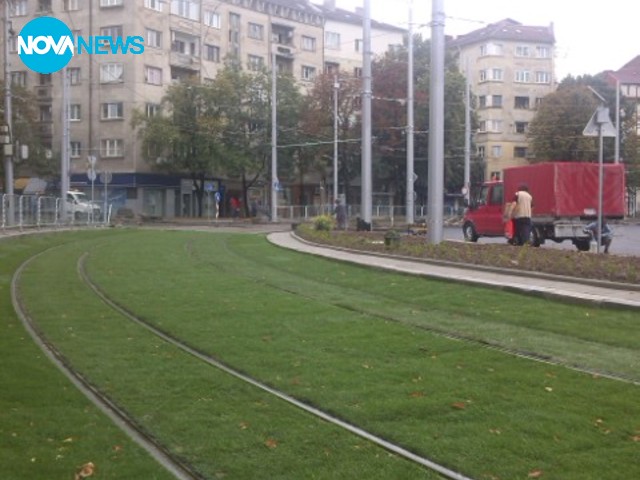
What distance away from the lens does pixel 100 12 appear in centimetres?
6138

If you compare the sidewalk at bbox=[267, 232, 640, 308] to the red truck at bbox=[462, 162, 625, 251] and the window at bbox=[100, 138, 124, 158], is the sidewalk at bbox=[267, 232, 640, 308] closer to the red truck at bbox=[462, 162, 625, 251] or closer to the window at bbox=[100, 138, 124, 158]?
the red truck at bbox=[462, 162, 625, 251]

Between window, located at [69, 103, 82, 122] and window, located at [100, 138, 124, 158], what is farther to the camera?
window, located at [69, 103, 82, 122]

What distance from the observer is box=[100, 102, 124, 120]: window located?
6181 cm

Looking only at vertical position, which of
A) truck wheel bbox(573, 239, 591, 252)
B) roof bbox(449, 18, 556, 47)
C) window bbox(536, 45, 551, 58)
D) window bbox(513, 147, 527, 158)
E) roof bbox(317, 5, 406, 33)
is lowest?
truck wheel bbox(573, 239, 591, 252)

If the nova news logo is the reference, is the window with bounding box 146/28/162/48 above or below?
above

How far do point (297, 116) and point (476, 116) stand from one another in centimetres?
1678

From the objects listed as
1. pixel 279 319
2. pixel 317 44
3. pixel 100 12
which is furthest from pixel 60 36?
pixel 279 319

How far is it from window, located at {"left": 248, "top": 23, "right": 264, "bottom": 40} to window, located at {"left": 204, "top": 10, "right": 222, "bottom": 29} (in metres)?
4.10

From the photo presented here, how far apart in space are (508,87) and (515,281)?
72153 millimetres

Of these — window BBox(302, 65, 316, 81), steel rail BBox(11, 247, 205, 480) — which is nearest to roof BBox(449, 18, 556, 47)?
window BBox(302, 65, 316, 81)

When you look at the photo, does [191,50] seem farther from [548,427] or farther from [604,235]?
[548,427]

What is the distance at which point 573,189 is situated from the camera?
2645 centimetres

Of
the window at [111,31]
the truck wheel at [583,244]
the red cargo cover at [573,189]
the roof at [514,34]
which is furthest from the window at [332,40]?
the truck wheel at [583,244]

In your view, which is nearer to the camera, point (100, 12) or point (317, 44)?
point (100, 12)
